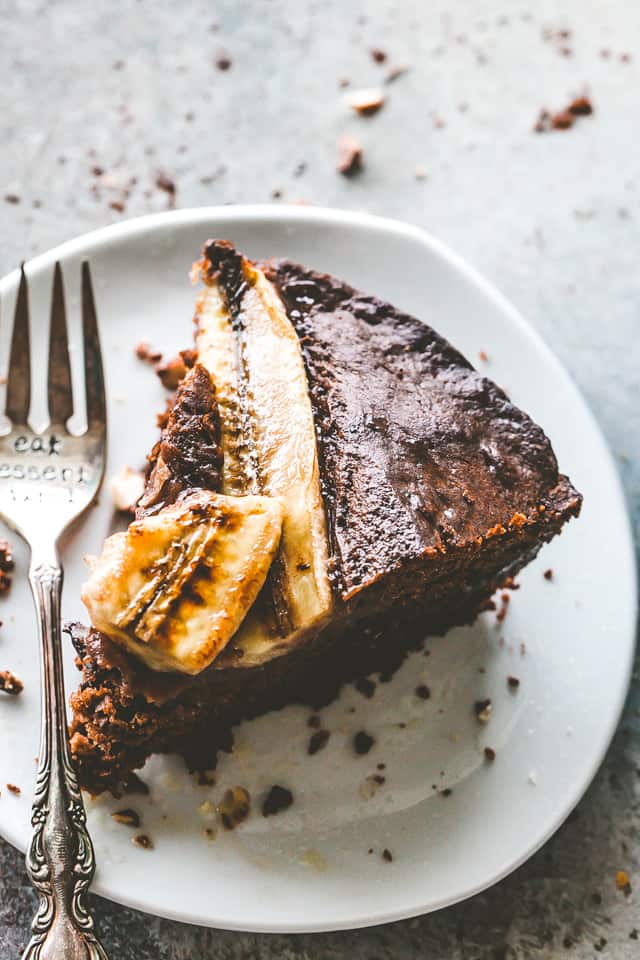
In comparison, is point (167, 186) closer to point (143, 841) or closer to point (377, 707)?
point (377, 707)

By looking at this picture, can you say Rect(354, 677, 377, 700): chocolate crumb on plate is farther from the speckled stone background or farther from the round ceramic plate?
the speckled stone background

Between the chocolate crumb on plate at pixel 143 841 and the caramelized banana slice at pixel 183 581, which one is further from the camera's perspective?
the chocolate crumb on plate at pixel 143 841

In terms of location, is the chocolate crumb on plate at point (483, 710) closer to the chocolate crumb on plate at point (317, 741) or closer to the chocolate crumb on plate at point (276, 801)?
the chocolate crumb on plate at point (317, 741)

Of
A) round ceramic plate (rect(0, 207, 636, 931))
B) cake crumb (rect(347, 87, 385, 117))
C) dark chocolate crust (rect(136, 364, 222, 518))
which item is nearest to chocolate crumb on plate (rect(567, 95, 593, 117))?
cake crumb (rect(347, 87, 385, 117))

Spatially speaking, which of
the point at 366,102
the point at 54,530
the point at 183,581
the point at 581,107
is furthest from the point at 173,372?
the point at 581,107

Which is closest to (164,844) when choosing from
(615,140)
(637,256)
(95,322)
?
(95,322)

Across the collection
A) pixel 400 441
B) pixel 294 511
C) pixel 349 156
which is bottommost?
pixel 294 511

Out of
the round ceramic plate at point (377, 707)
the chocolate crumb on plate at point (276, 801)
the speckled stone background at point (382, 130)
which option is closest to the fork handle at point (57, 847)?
the round ceramic plate at point (377, 707)
